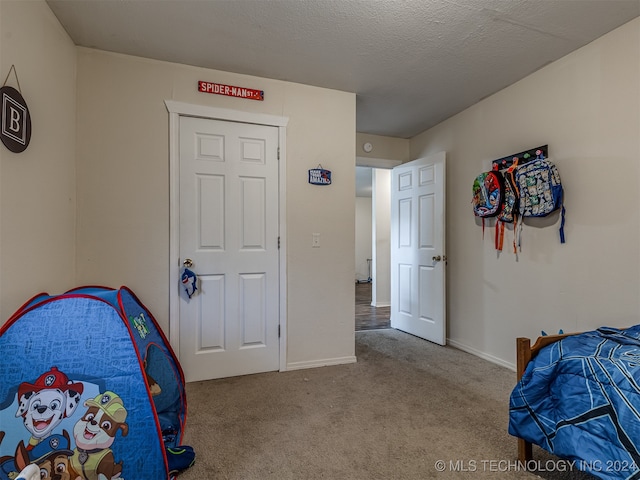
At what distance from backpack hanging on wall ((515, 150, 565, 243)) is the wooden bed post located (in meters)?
1.22

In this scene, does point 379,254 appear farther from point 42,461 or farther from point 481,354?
point 42,461

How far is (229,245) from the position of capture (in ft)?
8.39

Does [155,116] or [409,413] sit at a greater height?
[155,116]

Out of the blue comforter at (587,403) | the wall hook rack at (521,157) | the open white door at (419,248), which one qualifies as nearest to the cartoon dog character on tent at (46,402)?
the blue comforter at (587,403)

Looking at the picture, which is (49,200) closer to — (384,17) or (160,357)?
(160,357)

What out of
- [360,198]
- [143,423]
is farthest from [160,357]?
[360,198]

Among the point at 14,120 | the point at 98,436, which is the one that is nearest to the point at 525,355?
the point at 98,436

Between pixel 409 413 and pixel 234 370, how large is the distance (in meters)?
1.36

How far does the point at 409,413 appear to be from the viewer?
6.63ft

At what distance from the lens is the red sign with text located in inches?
97.3

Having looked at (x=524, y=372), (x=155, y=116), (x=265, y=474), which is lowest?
(x=265, y=474)

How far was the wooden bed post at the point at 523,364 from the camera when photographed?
4.91 ft

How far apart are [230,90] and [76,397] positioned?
2.20 m

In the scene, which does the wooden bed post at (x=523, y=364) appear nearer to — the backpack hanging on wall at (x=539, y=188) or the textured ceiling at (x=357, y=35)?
the backpack hanging on wall at (x=539, y=188)
